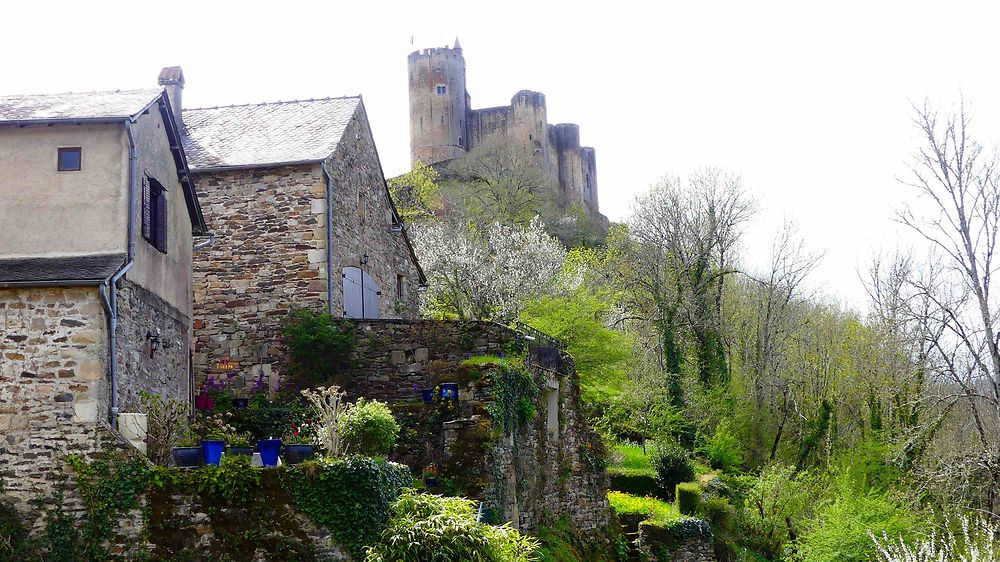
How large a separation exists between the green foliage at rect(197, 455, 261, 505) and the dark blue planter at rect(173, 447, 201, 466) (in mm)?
372

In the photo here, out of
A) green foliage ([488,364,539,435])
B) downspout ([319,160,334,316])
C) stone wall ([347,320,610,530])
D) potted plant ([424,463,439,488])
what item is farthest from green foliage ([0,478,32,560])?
downspout ([319,160,334,316])

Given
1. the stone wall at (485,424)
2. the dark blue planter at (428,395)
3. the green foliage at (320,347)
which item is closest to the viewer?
the stone wall at (485,424)

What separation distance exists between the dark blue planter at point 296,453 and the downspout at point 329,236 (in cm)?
629

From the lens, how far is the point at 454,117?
67.1 m

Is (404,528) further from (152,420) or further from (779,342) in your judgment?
(779,342)

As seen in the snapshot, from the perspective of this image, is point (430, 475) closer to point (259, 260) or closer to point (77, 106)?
point (259, 260)

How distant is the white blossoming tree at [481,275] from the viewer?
32875 mm

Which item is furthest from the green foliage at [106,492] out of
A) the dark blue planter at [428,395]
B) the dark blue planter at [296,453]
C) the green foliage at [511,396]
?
the green foliage at [511,396]

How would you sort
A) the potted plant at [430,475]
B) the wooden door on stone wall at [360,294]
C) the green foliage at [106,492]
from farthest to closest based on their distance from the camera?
1. the wooden door on stone wall at [360,294]
2. the potted plant at [430,475]
3. the green foliage at [106,492]

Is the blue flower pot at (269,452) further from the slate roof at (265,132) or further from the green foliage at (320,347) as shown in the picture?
the slate roof at (265,132)

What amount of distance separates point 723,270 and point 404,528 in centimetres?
2593

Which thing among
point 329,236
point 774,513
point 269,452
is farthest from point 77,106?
point 774,513

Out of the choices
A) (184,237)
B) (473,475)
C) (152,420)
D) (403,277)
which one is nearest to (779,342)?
(403,277)

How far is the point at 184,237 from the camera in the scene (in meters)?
16.5
